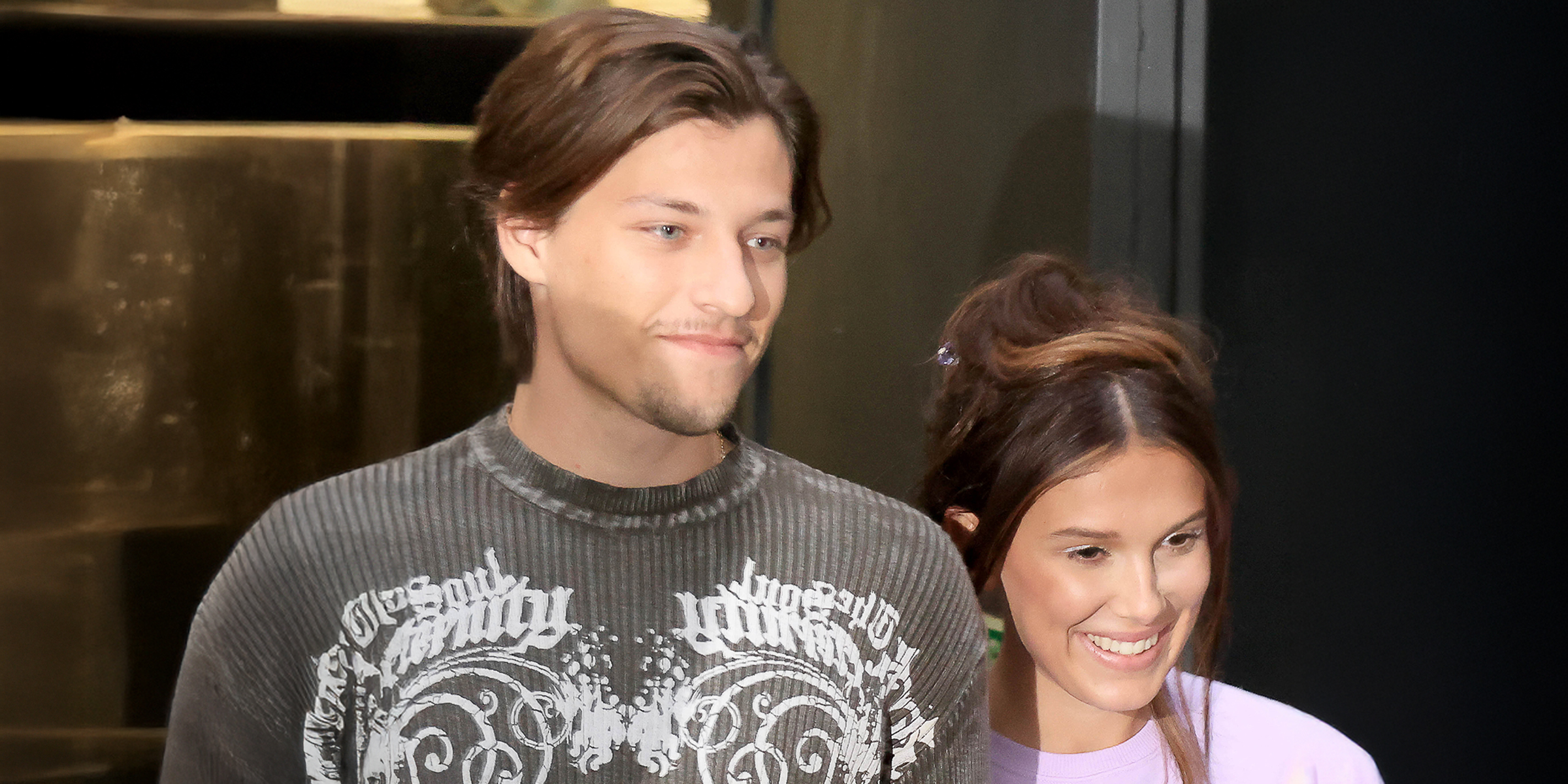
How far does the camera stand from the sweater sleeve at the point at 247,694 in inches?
61.3

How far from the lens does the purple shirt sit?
6.97ft

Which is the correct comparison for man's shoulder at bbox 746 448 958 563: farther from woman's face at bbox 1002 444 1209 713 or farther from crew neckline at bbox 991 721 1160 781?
crew neckline at bbox 991 721 1160 781

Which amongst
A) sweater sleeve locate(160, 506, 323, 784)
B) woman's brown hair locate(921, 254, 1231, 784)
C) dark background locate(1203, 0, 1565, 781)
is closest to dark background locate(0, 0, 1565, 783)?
dark background locate(1203, 0, 1565, 781)

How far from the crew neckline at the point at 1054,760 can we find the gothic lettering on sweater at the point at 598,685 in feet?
1.61

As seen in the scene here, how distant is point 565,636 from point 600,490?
17 cm

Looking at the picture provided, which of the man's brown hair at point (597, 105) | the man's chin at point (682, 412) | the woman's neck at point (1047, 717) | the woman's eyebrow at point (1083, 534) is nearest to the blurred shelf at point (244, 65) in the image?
the man's brown hair at point (597, 105)

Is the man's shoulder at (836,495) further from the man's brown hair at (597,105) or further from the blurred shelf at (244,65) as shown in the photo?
the blurred shelf at (244,65)

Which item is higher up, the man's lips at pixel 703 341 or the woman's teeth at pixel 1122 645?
the man's lips at pixel 703 341

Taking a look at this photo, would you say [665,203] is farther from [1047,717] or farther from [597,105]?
[1047,717]

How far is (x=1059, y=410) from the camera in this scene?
2.09 m

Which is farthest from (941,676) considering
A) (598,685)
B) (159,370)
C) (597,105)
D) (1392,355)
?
(1392,355)

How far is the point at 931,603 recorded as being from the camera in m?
1.73

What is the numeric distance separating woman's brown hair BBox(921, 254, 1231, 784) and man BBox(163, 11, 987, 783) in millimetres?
416

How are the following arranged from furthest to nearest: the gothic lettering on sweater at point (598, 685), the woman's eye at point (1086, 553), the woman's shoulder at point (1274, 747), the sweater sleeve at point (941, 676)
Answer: the woman's shoulder at point (1274, 747) < the woman's eye at point (1086, 553) < the sweater sleeve at point (941, 676) < the gothic lettering on sweater at point (598, 685)
